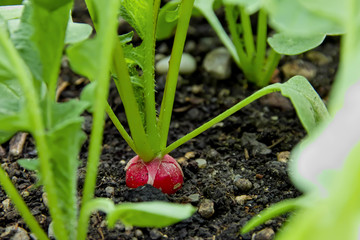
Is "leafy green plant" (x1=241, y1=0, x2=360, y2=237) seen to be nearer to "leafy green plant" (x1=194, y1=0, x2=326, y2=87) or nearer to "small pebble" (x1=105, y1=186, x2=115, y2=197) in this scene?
"small pebble" (x1=105, y1=186, x2=115, y2=197)

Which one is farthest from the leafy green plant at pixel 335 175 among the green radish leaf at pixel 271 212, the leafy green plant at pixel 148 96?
the leafy green plant at pixel 148 96

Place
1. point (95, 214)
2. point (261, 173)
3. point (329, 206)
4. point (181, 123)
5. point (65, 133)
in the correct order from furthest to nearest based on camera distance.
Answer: point (181, 123) → point (261, 173) → point (95, 214) → point (65, 133) → point (329, 206)

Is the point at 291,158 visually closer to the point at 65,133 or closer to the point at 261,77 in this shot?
the point at 261,77

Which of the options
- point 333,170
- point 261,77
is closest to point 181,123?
point 261,77

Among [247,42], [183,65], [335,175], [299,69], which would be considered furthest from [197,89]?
[335,175]

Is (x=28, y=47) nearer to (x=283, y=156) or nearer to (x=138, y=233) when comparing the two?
(x=138, y=233)

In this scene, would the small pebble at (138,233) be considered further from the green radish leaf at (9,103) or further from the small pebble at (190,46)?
the small pebble at (190,46)
